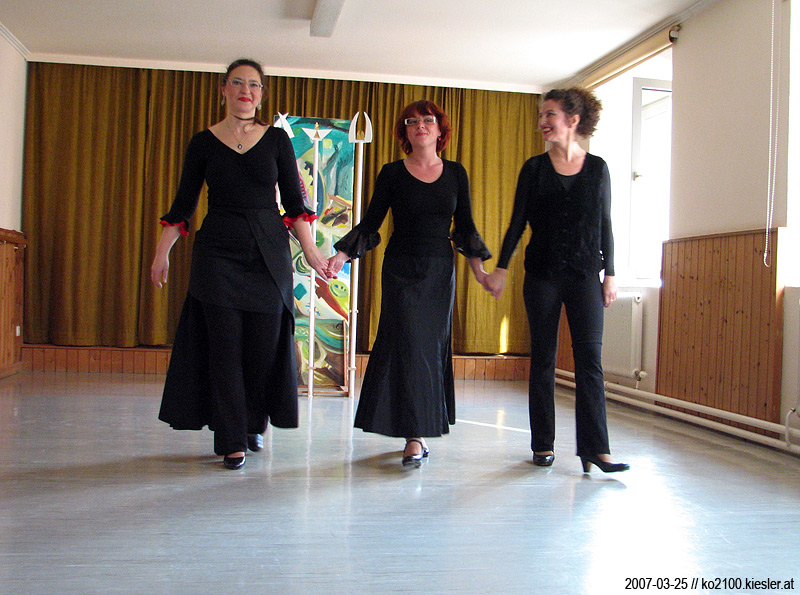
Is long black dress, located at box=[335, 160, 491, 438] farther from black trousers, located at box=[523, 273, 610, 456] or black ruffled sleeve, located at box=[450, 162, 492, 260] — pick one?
black trousers, located at box=[523, 273, 610, 456]

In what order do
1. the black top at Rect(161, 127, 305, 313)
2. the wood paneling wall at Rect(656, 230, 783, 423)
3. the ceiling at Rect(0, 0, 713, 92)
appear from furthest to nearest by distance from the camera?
1. the ceiling at Rect(0, 0, 713, 92)
2. the wood paneling wall at Rect(656, 230, 783, 423)
3. the black top at Rect(161, 127, 305, 313)

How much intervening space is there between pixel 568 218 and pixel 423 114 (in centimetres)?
71

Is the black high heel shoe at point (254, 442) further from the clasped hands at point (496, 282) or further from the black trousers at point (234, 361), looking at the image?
the clasped hands at point (496, 282)

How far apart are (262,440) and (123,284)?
347 centimetres

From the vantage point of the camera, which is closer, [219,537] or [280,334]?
[219,537]

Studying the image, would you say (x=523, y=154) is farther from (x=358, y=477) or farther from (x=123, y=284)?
(x=358, y=477)

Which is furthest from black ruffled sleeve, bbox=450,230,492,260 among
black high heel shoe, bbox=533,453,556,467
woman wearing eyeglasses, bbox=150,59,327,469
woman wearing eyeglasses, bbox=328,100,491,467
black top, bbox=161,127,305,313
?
black high heel shoe, bbox=533,453,556,467

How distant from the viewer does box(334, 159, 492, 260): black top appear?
8.83 ft

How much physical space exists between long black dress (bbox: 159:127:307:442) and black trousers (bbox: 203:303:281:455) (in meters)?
0.02

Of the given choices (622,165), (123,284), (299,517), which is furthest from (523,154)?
(299,517)

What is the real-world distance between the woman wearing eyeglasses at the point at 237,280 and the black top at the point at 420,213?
286mm

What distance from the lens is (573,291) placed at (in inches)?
103

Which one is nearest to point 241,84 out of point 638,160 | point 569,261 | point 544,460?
point 569,261

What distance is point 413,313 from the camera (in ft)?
8.75
